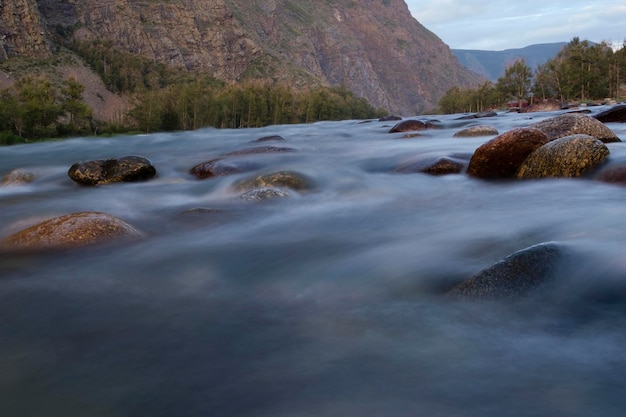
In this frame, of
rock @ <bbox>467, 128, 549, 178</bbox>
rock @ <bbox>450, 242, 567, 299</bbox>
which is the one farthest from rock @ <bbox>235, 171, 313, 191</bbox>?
rock @ <bbox>450, 242, 567, 299</bbox>

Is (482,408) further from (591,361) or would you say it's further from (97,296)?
(97,296)

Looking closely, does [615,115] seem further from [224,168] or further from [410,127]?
[224,168]

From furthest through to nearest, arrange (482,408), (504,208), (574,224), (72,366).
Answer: (504,208) → (574,224) → (72,366) → (482,408)

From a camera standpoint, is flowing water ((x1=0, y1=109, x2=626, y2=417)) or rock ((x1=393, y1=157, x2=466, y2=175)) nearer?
flowing water ((x1=0, y1=109, x2=626, y2=417))

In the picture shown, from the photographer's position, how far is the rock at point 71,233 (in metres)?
6.45

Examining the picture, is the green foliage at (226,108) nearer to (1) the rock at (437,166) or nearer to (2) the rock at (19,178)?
(2) the rock at (19,178)

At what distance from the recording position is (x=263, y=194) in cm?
947

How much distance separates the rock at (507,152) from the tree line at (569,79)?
75446 millimetres

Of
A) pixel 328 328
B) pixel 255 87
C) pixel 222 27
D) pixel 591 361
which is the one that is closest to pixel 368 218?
pixel 328 328

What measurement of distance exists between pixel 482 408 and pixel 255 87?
317ft

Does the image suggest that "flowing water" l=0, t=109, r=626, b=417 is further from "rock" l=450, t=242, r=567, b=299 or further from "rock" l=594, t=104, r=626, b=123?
"rock" l=594, t=104, r=626, b=123

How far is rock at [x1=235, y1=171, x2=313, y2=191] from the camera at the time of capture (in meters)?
10.4

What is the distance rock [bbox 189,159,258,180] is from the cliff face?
138 m

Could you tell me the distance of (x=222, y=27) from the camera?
192 m
